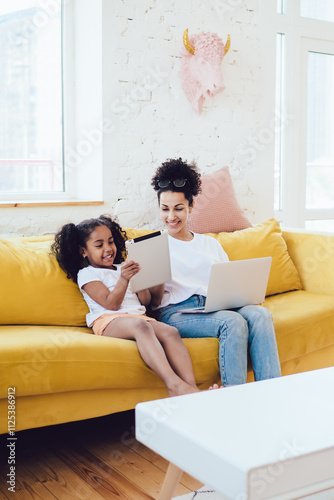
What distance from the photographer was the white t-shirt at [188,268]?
2.44 m

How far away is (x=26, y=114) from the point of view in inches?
120

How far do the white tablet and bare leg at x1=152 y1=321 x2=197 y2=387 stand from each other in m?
0.21

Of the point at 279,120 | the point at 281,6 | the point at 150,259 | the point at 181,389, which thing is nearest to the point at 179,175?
the point at 150,259

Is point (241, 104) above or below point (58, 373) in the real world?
above

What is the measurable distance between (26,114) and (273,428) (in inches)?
88.3

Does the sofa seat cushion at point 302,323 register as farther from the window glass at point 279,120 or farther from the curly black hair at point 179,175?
the window glass at point 279,120

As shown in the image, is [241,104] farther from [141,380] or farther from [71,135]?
[141,380]

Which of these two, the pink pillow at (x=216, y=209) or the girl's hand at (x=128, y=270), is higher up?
the pink pillow at (x=216, y=209)

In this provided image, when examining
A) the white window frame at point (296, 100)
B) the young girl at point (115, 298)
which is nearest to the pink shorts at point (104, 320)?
the young girl at point (115, 298)

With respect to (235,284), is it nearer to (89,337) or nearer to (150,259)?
(150,259)

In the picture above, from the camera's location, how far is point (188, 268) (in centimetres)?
249

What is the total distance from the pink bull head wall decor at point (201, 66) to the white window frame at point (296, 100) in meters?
0.79

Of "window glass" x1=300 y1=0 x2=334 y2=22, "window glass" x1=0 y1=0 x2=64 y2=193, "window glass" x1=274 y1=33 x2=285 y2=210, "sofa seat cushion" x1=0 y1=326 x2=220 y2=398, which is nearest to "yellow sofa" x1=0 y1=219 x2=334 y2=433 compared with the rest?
"sofa seat cushion" x1=0 y1=326 x2=220 y2=398

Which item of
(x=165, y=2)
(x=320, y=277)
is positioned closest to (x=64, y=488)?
(x=320, y=277)
